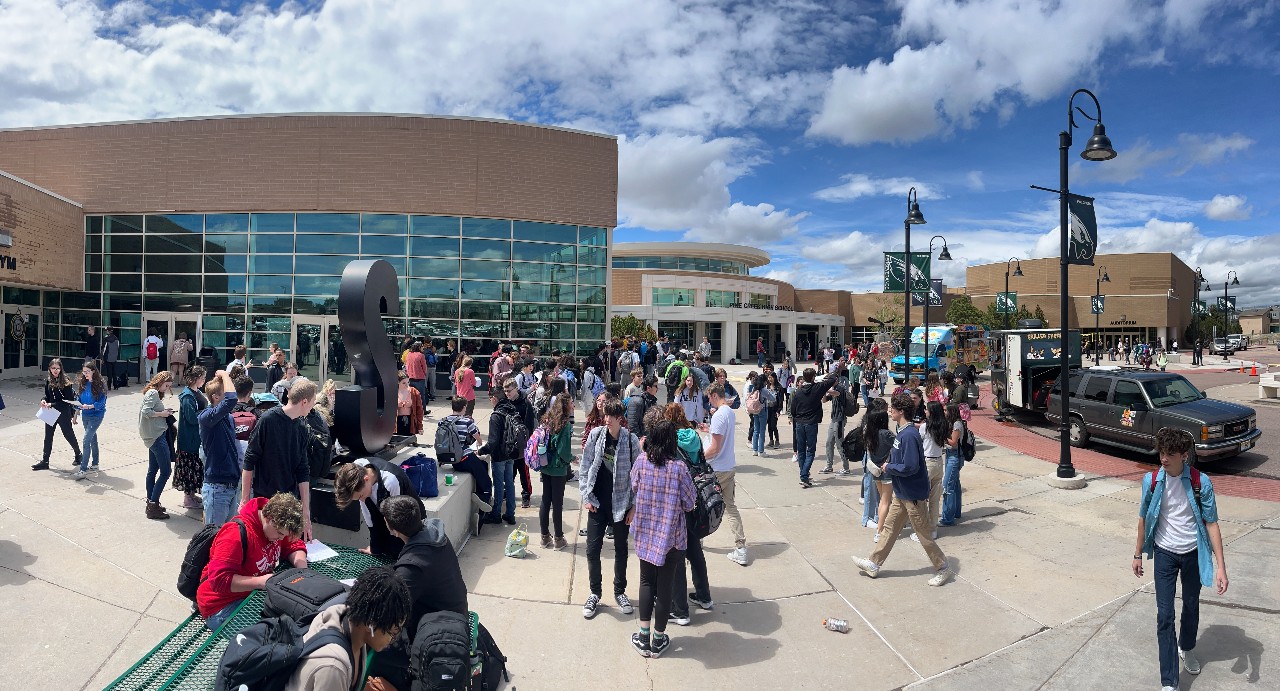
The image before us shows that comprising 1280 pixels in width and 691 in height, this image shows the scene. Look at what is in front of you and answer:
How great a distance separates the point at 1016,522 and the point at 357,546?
7.35m

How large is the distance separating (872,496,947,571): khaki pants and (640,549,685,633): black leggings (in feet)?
8.05

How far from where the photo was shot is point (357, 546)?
18.9ft

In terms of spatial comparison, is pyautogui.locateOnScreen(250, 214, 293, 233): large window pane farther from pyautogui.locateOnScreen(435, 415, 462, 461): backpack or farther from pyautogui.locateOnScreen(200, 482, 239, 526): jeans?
pyautogui.locateOnScreen(200, 482, 239, 526): jeans

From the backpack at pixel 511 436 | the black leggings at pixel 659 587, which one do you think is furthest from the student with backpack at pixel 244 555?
the backpack at pixel 511 436

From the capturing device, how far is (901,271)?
67.1 ft

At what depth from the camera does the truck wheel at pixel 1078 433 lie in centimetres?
1276

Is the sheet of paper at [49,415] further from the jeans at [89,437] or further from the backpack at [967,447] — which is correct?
A: the backpack at [967,447]

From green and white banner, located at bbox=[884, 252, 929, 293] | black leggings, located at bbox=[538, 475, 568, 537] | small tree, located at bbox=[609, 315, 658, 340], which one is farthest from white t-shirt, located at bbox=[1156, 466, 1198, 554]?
small tree, located at bbox=[609, 315, 658, 340]

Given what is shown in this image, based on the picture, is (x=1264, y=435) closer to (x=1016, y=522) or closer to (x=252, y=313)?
(x=1016, y=522)

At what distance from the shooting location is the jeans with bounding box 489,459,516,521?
289 inches

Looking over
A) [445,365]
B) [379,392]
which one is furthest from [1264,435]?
[445,365]

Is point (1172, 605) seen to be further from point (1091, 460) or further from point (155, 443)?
point (155, 443)

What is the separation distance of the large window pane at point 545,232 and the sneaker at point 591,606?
17575 mm

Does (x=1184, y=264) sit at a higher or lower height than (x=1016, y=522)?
higher
